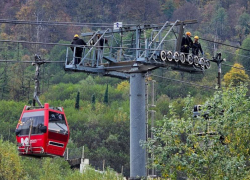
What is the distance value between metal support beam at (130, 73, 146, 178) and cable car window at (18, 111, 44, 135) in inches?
161

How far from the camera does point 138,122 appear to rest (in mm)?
34188

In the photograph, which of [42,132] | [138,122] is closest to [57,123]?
[42,132]

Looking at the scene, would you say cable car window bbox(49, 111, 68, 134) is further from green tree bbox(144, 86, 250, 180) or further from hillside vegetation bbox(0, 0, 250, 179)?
hillside vegetation bbox(0, 0, 250, 179)

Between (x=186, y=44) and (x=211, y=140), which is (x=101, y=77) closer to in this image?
(x=186, y=44)

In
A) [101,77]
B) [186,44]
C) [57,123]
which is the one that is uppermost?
[101,77]

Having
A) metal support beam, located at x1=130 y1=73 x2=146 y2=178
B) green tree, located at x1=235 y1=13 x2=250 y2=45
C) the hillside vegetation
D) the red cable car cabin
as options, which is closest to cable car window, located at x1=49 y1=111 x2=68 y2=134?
the red cable car cabin

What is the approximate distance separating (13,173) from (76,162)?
36.9 feet

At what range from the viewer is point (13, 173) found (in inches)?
2685

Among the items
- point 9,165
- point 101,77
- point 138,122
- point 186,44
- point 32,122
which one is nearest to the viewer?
point 32,122

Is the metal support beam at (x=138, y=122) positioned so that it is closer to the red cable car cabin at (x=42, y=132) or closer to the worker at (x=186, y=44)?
the worker at (x=186, y=44)

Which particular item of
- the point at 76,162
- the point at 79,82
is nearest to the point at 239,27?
the point at 79,82

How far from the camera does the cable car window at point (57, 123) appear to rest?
32531mm

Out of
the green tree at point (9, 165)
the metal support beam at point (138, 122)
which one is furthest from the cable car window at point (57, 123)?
the green tree at point (9, 165)

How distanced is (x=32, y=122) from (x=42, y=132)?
0.61 metres
